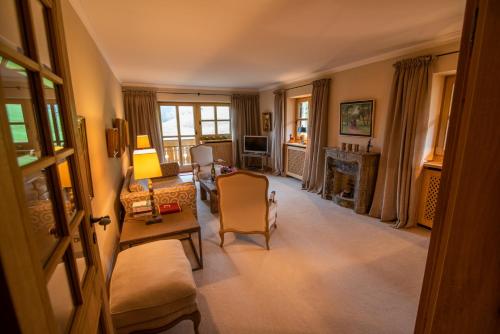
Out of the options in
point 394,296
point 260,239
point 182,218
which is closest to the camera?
point 394,296

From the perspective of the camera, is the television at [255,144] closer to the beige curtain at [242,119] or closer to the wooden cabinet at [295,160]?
the beige curtain at [242,119]

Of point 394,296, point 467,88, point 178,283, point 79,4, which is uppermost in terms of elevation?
point 79,4

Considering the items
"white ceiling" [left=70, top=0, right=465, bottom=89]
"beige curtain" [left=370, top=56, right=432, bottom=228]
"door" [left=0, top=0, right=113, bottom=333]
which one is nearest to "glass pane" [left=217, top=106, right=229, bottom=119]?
"white ceiling" [left=70, top=0, right=465, bottom=89]

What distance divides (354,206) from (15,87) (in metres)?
3.99

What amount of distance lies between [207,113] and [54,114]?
6100mm

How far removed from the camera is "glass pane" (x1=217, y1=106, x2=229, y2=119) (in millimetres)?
6863

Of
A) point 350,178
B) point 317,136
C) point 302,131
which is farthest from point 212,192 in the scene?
point 302,131

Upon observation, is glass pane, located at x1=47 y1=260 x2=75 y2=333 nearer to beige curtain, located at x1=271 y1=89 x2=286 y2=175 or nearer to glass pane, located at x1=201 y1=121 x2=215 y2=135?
beige curtain, located at x1=271 y1=89 x2=286 y2=175

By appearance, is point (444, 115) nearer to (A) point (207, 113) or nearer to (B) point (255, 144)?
(B) point (255, 144)

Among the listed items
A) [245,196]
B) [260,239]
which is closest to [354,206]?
[260,239]

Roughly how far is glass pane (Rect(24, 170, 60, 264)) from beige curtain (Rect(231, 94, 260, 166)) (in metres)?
6.19

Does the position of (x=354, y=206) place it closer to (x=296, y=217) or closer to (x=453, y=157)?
(x=296, y=217)

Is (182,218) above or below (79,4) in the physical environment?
below

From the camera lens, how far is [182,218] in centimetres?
232
